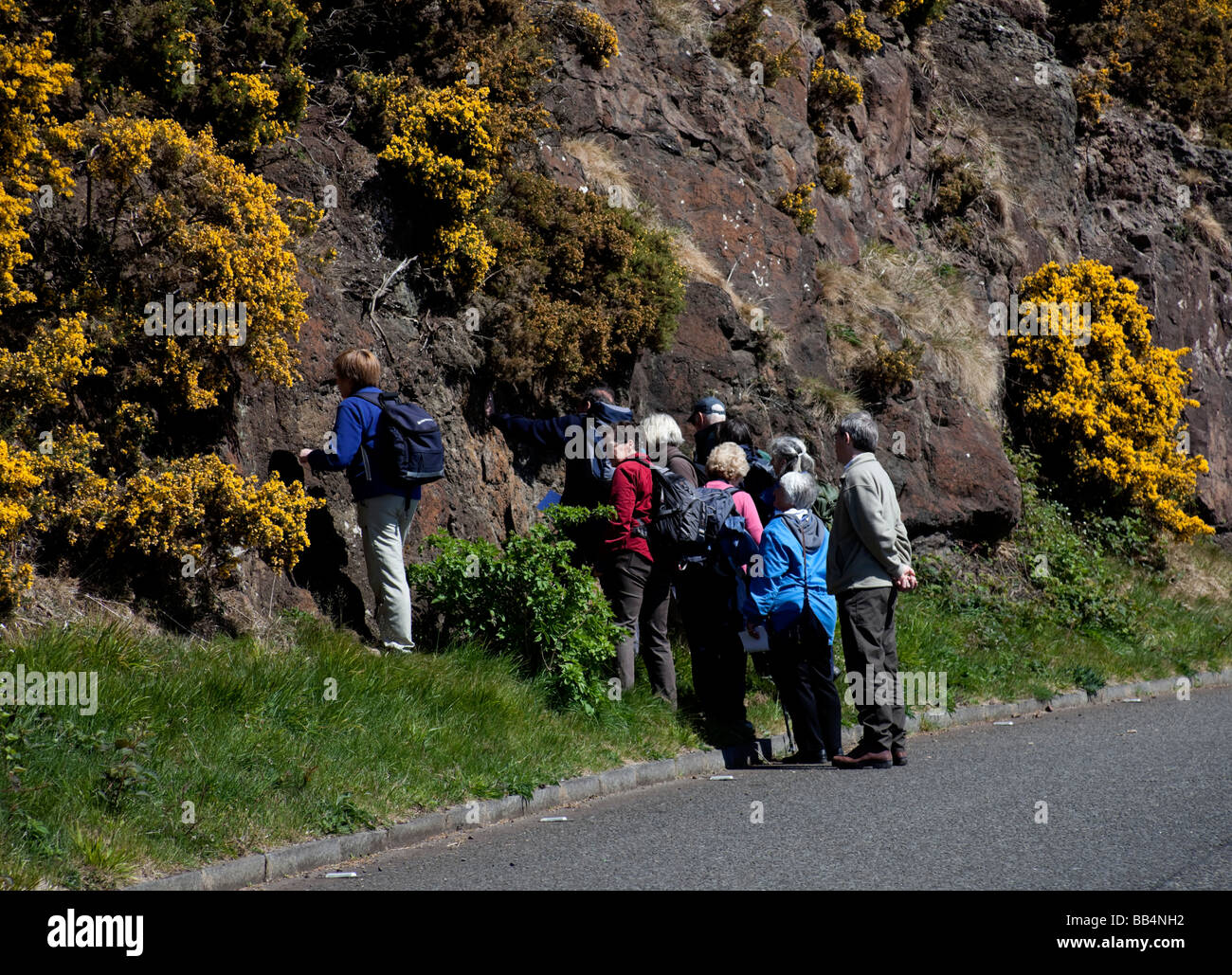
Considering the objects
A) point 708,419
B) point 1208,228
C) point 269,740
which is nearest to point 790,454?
point 708,419

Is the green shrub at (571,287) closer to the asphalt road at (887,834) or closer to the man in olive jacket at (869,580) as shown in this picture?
the man in olive jacket at (869,580)

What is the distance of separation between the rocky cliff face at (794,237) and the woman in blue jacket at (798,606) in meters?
2.84

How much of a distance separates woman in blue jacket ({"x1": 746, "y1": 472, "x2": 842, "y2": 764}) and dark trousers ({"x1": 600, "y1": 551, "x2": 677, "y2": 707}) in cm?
92

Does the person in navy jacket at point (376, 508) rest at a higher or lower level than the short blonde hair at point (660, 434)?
lower

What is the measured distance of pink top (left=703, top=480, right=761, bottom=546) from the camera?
9020 mm

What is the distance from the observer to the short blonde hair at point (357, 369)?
8.64 metres

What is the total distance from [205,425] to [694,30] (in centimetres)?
971

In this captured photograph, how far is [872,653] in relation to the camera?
8.30 m

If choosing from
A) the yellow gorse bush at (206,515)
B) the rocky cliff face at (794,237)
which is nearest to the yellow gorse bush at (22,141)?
the yellow gorse bush at (206,515)
